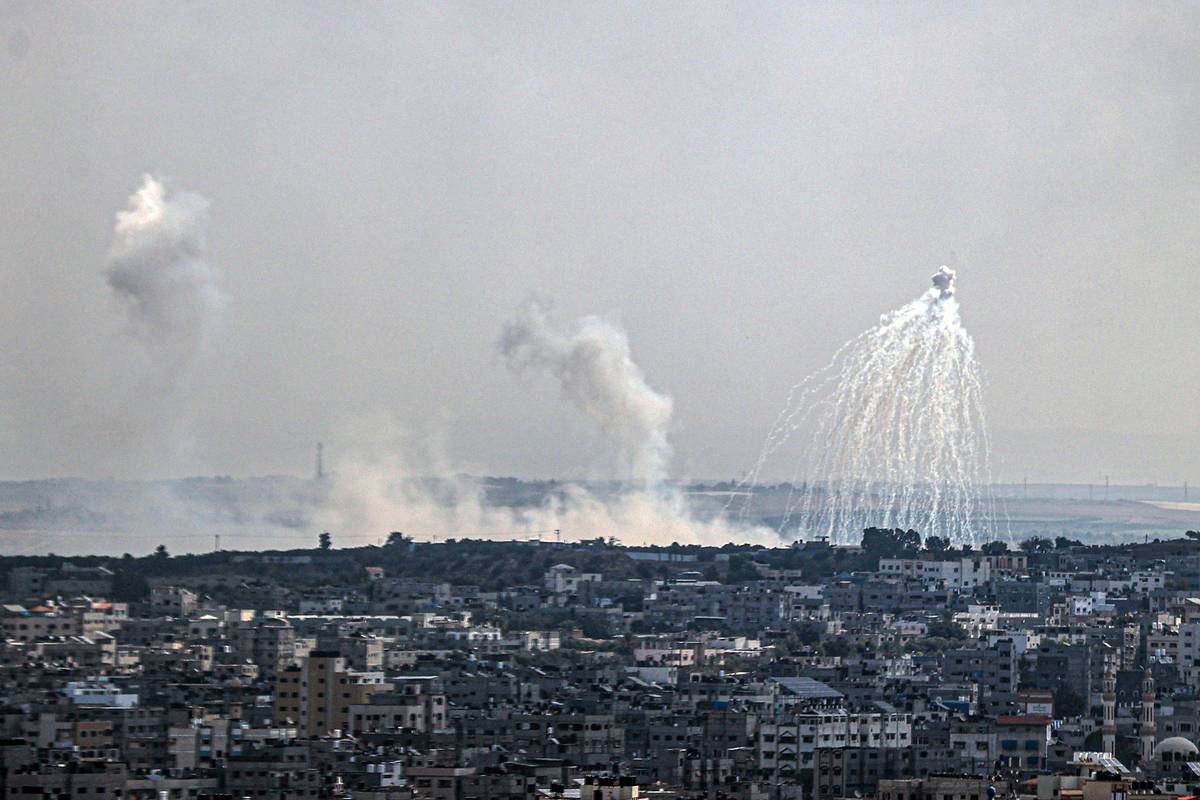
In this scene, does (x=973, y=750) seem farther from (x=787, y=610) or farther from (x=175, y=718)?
(x=787, y=610)

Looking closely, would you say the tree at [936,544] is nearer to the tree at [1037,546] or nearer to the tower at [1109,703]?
the tree at [1037,546]

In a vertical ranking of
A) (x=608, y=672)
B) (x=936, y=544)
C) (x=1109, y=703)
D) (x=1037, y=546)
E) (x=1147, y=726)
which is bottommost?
(x=1147, y=726)

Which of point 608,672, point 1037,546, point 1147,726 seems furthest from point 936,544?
point 1147,726

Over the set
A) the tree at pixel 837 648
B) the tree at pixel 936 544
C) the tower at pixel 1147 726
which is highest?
the tree at pixel 936 544

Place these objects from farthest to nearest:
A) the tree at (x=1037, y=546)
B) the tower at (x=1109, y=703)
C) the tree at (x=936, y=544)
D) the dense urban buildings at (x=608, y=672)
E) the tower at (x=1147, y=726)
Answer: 1. the tree at (x=1037, y=546)
2. the tree at (x=936, y=544)
3. the tower at (x=1109, y=703)
4. the tower at (x=1147, y=726)
5. the dense urban buildings at (x=608, y=672)

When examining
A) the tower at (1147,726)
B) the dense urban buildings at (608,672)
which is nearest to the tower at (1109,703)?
the dense urban buildings at (608,672)

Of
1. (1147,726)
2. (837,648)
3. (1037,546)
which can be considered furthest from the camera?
(1037,546)

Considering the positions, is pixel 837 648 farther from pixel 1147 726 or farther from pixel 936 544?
pixel 936 544
